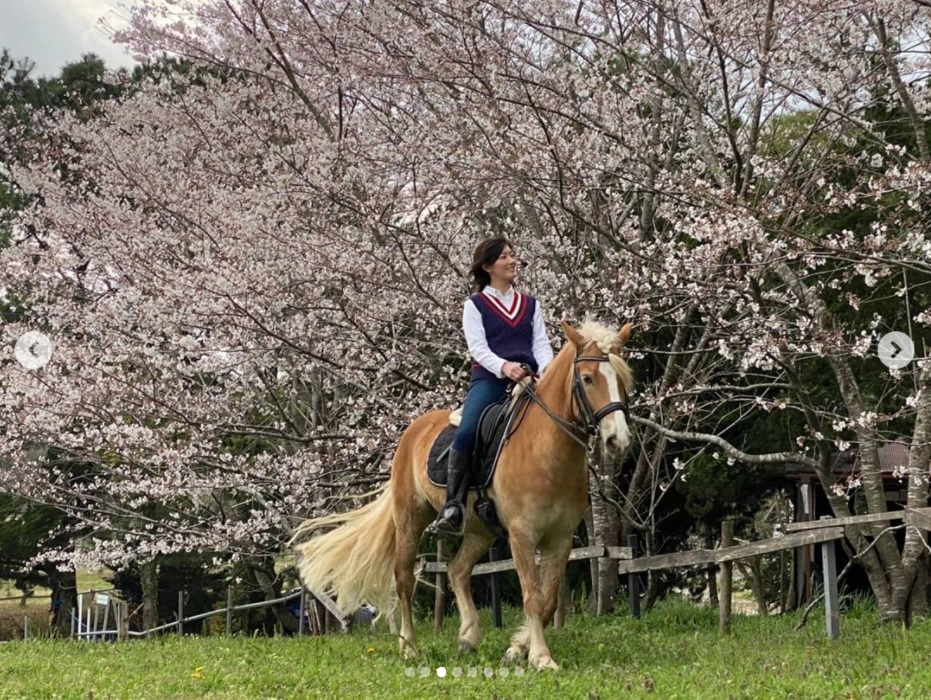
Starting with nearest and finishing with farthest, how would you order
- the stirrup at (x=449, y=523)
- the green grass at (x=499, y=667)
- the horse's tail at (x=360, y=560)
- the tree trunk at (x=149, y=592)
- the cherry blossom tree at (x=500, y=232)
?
the green grass at (x=499, y=667) < the stirrup at (x=449, y=523) < the horse's tail at (x=360, y=560) < the cherry blossom tree at (x=500, y=232) < the tree trunk at (x=149, y=592)

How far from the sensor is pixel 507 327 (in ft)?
22.2

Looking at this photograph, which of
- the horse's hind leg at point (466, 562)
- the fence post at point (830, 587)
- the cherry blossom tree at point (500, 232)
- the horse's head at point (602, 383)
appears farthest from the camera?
the cherry blossom tree at point (500, 232)

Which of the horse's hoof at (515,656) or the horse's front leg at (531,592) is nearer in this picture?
the horse's front leg at (531,592)

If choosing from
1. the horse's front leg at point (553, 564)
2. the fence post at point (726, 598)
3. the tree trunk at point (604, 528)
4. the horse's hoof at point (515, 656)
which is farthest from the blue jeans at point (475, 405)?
the tree trunk at point (604, 528)

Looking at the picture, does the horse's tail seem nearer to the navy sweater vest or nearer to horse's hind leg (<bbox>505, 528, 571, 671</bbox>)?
the navy sweater vest

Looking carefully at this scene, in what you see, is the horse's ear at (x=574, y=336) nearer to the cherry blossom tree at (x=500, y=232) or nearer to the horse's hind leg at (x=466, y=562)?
the cherry blossom tree at (x=500, y=232)

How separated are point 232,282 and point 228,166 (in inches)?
172

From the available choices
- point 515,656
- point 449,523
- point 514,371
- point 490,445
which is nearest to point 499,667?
point 515,656

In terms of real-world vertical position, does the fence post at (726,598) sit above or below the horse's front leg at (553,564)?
below

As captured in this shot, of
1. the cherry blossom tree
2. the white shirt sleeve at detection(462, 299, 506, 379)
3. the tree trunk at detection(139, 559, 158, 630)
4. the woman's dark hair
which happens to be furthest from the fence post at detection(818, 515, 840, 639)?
the tree trunk at detection(139, 559, 158, 630)

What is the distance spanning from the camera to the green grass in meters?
5.17

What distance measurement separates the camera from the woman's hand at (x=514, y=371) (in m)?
6.39

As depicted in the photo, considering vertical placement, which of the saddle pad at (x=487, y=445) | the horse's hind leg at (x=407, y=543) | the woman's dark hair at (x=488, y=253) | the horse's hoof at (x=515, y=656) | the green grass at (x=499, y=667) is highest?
the woman's dark hair at (x=488, y=253)

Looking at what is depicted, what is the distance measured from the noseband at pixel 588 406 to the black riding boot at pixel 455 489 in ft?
3.08
